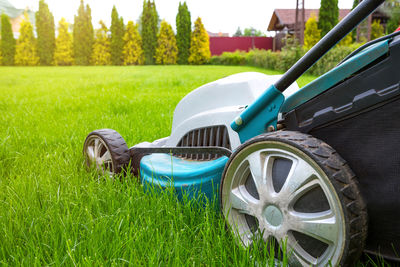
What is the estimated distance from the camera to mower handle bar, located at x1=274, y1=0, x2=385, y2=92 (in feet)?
3.07

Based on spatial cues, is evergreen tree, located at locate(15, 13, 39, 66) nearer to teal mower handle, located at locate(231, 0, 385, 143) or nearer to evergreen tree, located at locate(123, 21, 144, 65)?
evergreen tree, located at locate(123, 21, 144, 65)

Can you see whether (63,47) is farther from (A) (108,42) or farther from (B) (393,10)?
→ (B) (393,10)

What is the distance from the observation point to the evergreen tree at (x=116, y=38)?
77.3 ft

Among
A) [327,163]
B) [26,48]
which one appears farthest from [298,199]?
[26,48]

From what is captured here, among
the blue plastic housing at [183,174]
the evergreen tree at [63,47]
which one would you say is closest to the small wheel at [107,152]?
the blue plastic housing at [183,174]

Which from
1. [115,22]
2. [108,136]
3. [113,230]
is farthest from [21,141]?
[115,22]

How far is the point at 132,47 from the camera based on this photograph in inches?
918

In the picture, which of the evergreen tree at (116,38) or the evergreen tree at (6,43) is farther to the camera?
the evergreen tree at (116,38)

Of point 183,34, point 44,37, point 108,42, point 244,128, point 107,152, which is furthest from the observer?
point 44,37

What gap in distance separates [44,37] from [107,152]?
25.1 m

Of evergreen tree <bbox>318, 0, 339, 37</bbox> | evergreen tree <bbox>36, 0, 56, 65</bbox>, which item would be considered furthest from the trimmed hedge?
evergreen tree <bbox>36, 0, 56, 65</bbox>

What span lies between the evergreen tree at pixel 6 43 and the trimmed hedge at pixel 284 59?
12.8 meters

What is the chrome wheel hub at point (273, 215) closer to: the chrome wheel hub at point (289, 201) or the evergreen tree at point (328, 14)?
the chrome wheel hub at point (289, 201)

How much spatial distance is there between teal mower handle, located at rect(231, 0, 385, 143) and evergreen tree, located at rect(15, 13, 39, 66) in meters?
25.2
